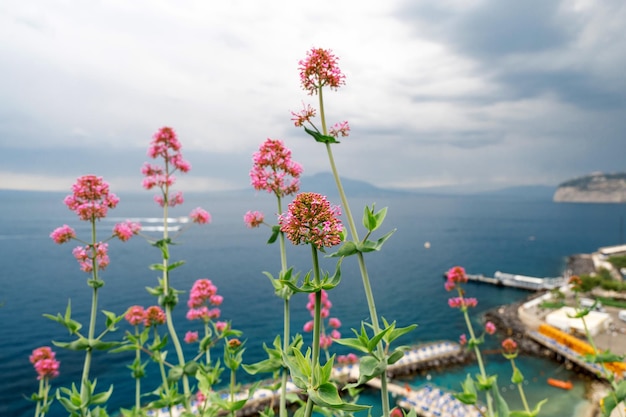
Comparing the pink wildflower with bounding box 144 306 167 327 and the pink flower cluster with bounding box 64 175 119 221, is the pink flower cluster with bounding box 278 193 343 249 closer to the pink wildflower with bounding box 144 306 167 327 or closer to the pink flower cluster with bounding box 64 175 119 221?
the pink flower cluster with bounding box 64 175 119 221

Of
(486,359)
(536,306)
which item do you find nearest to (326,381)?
(486,359)

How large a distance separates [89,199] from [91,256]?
0.80 metres

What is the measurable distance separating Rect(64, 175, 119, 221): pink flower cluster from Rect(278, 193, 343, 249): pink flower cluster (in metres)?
3.74

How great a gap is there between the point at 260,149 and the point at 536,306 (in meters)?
55.4

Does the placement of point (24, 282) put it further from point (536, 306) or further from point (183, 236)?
point (536, 306)

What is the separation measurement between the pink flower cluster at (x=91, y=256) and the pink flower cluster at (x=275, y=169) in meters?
2.61

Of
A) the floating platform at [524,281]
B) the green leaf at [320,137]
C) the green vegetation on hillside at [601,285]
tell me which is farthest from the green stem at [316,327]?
the floating platform at [524,281]

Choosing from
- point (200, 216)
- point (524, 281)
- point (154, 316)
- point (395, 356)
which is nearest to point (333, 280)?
point (395, 356)

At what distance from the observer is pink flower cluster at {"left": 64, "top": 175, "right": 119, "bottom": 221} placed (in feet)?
16.0

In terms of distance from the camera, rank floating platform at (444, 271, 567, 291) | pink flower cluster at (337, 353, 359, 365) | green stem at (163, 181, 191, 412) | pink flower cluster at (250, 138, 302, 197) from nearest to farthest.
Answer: pink flower cluster at (250, 138, 302, 197) → green stem at (163, 181, 191, 412) → pink flower cluster at (337, 353, 359, 365) → floating platform at (444, 271, 567, 291)

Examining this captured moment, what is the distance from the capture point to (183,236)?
140500mm

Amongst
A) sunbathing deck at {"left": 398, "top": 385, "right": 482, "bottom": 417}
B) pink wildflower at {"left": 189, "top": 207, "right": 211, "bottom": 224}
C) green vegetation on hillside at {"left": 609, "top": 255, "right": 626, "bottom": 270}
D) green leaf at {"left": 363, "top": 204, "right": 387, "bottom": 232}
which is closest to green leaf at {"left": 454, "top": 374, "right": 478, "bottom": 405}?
green leaf at {"left": 363, "top": 204, "right": 387, "bottom": 232}

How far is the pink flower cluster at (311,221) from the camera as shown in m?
2.25

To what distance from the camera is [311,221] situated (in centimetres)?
231
